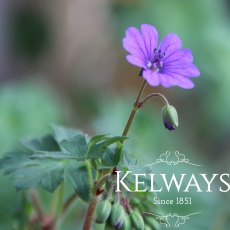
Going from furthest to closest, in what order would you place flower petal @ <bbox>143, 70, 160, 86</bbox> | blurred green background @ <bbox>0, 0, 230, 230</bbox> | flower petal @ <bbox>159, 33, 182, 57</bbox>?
blurred green background @ <bbox>0, 0, 230, 230</bbox>
flower petal @ <bbox>159, 33, 182, 57</bbox>
flower petal @ <bbox>143, 70, 160, 86</bbox>

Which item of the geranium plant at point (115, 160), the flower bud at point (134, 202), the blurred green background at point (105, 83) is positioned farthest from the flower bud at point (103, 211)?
the blurred green background at point (105, 83)

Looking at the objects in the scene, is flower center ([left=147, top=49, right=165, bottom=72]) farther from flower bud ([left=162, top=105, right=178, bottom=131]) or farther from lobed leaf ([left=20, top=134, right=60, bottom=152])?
lobed leaf ([left=20, top=134, right=60, bottom=152])

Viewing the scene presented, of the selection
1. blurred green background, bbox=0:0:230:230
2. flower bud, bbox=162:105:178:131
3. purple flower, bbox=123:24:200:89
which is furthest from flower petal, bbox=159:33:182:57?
blurred green background, bbox=0:0:230:230

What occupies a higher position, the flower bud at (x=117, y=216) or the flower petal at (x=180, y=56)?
the flower petal at (x=180, y=56)

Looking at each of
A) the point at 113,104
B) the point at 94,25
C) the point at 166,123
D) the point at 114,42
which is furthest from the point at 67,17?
the point at 166,123

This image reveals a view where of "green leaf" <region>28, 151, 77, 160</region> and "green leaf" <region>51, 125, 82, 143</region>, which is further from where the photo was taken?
"green leaf" <region>51, 125, 82, 143</region>

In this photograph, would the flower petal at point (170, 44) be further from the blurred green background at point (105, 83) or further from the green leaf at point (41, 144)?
the blurred green background at point (105, 83)

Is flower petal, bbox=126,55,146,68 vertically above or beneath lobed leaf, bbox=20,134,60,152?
beneath
